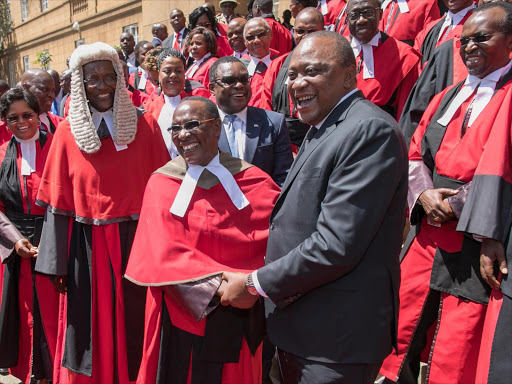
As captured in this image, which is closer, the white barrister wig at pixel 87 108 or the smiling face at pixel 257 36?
the white barrister wig at pixel 87 108

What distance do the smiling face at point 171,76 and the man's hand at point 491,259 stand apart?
3295mm

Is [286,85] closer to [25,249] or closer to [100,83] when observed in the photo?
[100,83]

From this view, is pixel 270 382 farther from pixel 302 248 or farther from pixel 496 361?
pixel 302 248

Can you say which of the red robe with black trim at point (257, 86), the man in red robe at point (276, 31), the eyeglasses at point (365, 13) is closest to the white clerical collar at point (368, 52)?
the eyeglasses at point (365, 13)

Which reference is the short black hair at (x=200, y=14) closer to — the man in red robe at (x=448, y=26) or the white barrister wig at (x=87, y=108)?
the man in red robe at (x=448, y=26)

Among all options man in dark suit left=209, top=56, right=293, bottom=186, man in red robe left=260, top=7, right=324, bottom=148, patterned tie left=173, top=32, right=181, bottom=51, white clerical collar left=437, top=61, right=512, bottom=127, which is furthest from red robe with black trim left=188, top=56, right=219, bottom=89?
white clerical collar left=437, top=61, right=512, bottom=127

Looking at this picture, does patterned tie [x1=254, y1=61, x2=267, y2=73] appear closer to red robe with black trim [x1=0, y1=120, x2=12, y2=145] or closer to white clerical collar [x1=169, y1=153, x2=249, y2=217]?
red robe with black trim [x1=0, y1=120, x2=12, y2=145]

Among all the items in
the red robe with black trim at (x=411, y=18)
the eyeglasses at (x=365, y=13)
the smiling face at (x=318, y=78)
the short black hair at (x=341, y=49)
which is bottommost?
the smiling face at (x=318, y=78)

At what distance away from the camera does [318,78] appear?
2.08m

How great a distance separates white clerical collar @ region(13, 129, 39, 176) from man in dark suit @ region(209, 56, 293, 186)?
1575 mm

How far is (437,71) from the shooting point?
153 inches

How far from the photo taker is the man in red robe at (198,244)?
2.76 meters

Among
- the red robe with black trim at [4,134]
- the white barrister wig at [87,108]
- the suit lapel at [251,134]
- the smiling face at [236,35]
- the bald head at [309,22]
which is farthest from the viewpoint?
the smiling face at [236,35]

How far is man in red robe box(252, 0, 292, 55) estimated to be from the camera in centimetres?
753
